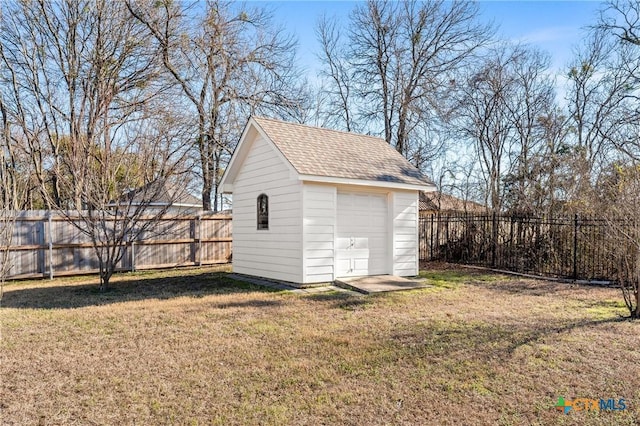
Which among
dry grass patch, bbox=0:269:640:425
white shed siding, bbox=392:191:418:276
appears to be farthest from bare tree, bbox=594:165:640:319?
white shed siding, bbox=392:191:418:276

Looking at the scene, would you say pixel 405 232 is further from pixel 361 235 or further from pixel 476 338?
pixel 476 338

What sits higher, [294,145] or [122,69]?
[122,69]

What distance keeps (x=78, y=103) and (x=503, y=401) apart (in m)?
16.8

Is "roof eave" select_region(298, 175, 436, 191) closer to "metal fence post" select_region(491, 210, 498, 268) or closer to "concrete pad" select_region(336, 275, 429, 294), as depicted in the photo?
"concrete pad" select_region(336, 275, 429, 294)

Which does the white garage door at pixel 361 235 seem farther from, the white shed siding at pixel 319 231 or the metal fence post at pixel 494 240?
the metal fence post at pixel 494 240

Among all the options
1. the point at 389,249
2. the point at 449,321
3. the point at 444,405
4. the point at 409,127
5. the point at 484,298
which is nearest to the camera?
the point at 444,405

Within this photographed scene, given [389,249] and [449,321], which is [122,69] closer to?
[389,249]

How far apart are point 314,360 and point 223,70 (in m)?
16.8

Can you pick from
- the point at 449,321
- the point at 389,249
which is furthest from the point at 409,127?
the point at 449,321

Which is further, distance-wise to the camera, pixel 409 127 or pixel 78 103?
pixel 409 127

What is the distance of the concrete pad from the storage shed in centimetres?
29

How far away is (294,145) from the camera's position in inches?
408

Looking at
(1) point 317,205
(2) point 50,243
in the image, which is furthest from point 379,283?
(2) point 50,243

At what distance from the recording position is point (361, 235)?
10695 millimetres
